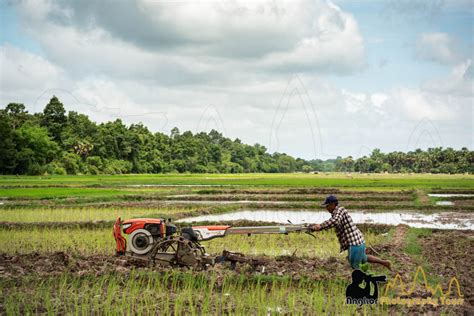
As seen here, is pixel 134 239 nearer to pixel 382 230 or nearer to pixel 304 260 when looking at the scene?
pixel 304 260

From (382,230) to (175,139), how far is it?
224 ft

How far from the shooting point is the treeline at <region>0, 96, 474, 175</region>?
4991cm

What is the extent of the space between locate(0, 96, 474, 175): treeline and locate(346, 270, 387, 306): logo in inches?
1726

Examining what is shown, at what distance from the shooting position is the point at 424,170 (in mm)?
98312

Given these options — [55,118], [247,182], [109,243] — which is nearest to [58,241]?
[109,243]

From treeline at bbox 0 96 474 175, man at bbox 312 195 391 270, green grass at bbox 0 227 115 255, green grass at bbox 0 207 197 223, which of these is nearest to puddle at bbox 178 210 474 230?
green grass at bbox 0 207 197 223

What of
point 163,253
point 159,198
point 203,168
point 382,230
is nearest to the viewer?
point 163,253

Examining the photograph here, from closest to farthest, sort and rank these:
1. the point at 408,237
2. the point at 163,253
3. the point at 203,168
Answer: the point at 163,253 → the point at 408,237 → the point at 203,168

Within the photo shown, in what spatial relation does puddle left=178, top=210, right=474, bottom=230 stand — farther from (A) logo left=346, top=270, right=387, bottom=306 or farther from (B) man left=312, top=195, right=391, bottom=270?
(A) logo left=346, top=270, right=387, bottom=306

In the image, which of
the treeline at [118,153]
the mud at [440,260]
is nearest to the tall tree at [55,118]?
the treeline at [118,153]

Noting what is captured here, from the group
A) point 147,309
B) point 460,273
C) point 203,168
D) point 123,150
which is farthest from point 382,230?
point 203,168

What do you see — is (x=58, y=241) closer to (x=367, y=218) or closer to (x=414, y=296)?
(x=414, y=296)

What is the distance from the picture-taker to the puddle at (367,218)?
17156mm

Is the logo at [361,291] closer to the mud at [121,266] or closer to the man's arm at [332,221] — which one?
the man's arm at [332,221]
